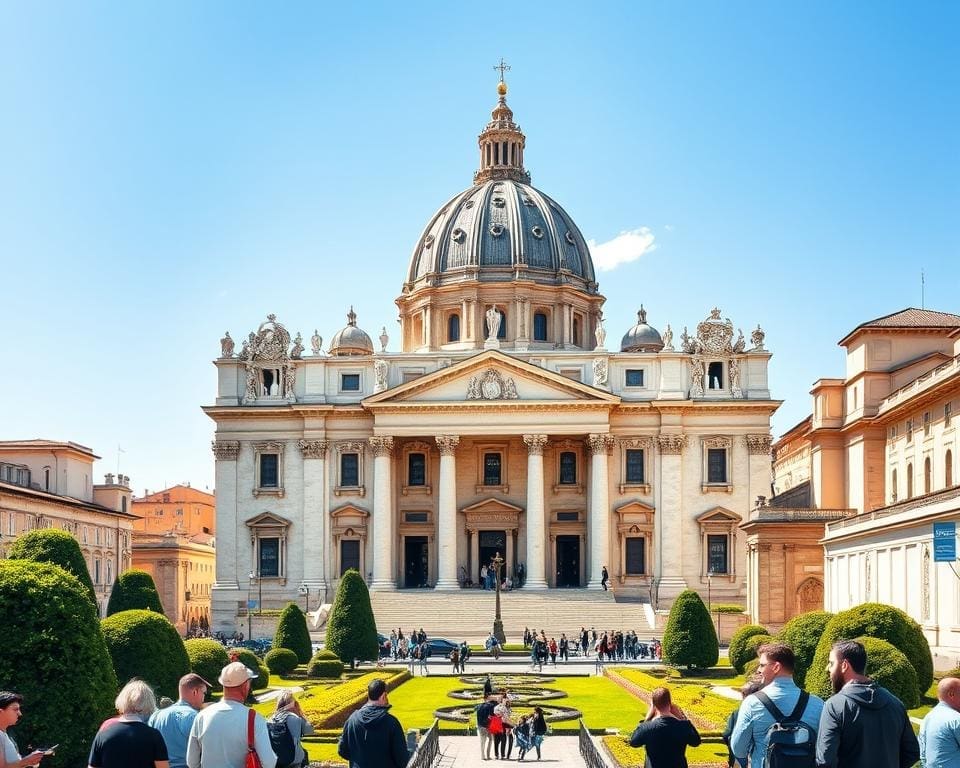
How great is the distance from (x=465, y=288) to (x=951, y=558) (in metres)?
57.4

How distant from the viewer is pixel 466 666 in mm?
55562

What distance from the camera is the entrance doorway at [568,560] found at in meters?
84.0

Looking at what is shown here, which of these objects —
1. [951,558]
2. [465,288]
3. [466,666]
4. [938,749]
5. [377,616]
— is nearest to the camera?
[938,749]

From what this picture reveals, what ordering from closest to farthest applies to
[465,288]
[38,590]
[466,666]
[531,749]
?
[38,590] → [531,749] → [466,666] → [465,288]

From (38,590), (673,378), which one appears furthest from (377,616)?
(38,590)

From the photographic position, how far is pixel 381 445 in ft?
269

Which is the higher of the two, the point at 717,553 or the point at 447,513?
the point at 447,513

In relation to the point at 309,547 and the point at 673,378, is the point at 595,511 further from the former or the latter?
the point at 309,547

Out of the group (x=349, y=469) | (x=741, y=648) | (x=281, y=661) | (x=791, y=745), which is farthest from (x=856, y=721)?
(x=349, y=469)

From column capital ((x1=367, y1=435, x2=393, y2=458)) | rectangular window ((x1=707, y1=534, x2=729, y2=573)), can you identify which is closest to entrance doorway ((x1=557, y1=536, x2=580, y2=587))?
rectangular window ((x1=707, y1=534, x2=729, y2=573))

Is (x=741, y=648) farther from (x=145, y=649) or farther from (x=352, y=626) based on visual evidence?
(x=145, y=649)

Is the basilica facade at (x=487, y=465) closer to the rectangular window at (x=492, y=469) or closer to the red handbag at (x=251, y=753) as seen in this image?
the rectangular window at (x=492, y=469)

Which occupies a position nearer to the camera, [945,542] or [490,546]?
[945,542]

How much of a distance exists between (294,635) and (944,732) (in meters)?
44.0
